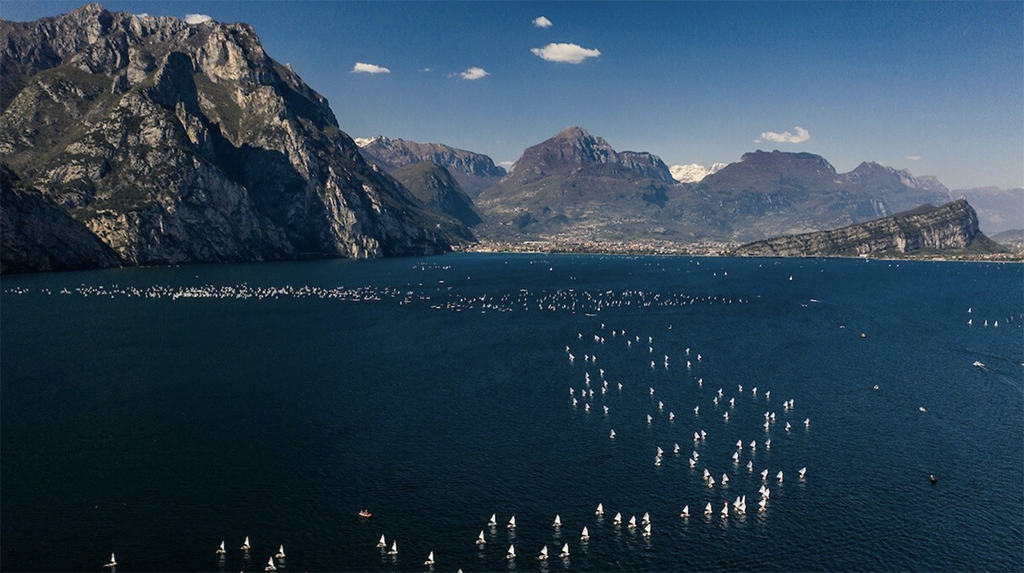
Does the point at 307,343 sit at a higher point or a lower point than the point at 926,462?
higher

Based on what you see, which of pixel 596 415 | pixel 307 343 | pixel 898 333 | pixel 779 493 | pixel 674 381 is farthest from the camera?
pixel 898 333

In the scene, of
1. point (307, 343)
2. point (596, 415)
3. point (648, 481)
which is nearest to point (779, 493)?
point (648, 481)

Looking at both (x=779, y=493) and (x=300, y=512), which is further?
(x=779, y=493)

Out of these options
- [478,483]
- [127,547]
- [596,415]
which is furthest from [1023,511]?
[127,547]

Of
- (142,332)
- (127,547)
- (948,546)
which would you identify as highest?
(142,332)

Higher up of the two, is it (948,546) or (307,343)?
(307,343)

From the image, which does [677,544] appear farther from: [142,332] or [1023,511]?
[142,332]

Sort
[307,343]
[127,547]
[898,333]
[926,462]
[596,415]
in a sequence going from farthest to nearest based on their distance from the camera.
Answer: [898,333]
[307,343]
[596,415]
[926,462]
[127,547]

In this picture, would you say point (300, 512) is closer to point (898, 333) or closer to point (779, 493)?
point (779, 493)

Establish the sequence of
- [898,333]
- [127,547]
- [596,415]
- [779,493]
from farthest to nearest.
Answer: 1. [898,333]
2. [596,415]
3. [779,493]
4. [127,547]
